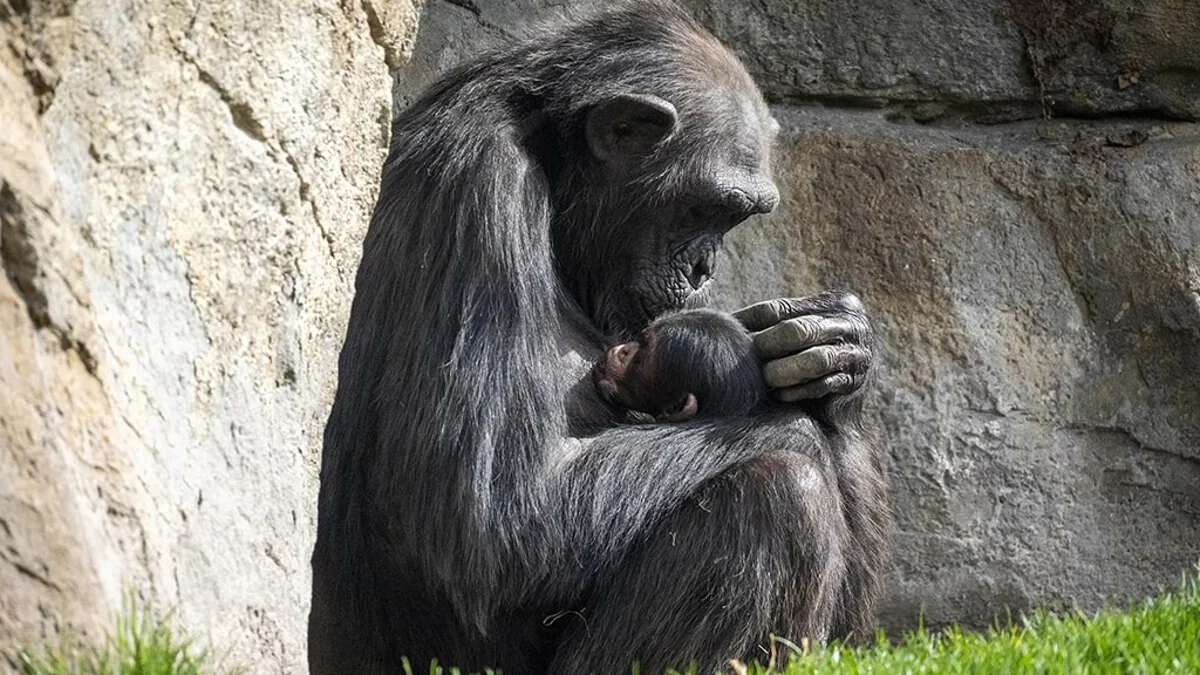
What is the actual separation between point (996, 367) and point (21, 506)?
5.09 m

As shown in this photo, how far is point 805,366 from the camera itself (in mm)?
5715

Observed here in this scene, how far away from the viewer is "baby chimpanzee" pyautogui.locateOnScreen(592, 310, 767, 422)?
5.68 meters

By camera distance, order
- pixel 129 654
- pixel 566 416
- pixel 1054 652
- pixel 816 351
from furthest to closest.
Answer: pixel 816 351 → pixel 566 416 → pixel 1054 652 → pixel 129 654

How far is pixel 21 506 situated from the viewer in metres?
3.31

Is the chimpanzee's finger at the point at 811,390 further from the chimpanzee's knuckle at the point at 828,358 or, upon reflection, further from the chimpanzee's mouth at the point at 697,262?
the chimpanzee's mouth at the point at 697,262

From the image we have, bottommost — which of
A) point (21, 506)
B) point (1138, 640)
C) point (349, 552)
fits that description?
point (1138, 640)

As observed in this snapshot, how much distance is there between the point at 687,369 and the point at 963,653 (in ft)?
4.41

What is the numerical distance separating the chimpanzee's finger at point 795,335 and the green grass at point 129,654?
2558 mm

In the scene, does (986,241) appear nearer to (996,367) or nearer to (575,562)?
(996,367)

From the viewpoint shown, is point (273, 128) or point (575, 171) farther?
point (575, 171)

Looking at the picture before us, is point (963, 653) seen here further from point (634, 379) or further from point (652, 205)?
point (652, 205)

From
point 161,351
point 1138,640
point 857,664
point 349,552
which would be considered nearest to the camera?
point 161,351

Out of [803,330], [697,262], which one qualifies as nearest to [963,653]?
[803,330]

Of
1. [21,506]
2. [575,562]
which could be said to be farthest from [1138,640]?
[21,506]
